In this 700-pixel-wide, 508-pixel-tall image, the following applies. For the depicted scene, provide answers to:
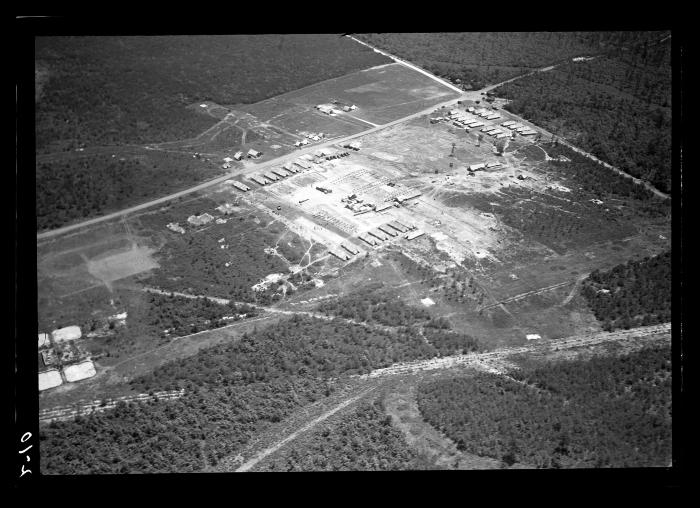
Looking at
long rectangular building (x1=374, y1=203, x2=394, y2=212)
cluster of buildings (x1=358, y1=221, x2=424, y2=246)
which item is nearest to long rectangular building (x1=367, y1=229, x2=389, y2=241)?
cluster of buildings (x1=358, y1=221, x2=424, y2=246)

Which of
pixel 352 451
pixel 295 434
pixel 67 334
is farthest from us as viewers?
pixel 67 334

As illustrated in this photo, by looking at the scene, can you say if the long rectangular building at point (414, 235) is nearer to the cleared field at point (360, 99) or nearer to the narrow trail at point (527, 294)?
the narrow trail at point (527, 294)

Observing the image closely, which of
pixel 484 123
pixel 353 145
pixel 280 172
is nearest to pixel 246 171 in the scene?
pixel 280 172

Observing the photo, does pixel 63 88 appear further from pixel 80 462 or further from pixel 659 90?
pixel 659 90

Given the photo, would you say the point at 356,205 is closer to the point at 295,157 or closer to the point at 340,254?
the point at 340,254

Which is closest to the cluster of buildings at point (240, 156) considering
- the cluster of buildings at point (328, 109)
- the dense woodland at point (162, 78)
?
the dense woodland at point (162, 78)

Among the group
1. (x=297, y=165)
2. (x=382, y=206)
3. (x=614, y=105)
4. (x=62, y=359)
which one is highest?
(x=614, y=105)

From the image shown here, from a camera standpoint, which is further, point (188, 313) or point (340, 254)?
point (340, 254)

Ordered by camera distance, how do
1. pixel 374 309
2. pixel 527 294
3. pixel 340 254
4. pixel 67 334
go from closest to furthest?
pixel 67 334
pixel 374 309
pixel 527 294
pixel 340 254
